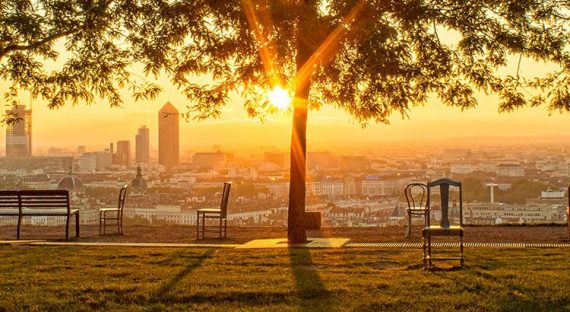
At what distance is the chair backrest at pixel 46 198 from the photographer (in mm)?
15838

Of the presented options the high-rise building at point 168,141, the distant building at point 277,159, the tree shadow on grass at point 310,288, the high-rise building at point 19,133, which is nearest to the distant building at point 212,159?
the distant building at point 277,159

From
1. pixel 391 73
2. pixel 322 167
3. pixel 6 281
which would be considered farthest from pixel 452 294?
pixel 322 167

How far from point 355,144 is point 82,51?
166ft

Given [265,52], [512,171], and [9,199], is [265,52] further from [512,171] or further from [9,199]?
[512,171]

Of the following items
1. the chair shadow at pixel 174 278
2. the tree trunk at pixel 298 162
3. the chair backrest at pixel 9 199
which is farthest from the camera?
the chair backrest at pixel 9 199

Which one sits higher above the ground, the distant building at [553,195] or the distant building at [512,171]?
the distant building at [512,171]

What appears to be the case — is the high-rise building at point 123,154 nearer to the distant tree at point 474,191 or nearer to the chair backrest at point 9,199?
the distant tree at point 474,191

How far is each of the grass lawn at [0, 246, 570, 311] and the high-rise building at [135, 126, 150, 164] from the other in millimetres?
32734

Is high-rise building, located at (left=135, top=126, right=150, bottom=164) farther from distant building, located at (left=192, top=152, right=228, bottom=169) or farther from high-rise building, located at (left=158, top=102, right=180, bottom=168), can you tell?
distant building, located at (left=192, top=152, right=228, bottom=169)

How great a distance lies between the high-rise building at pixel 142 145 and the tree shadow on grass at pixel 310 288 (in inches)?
1357

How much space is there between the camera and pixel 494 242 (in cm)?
1459

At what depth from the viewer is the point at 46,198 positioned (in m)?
16.0

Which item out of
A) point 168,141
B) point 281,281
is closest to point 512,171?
point 168,141

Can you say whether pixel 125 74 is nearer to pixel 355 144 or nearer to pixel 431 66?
pixel 431 66
